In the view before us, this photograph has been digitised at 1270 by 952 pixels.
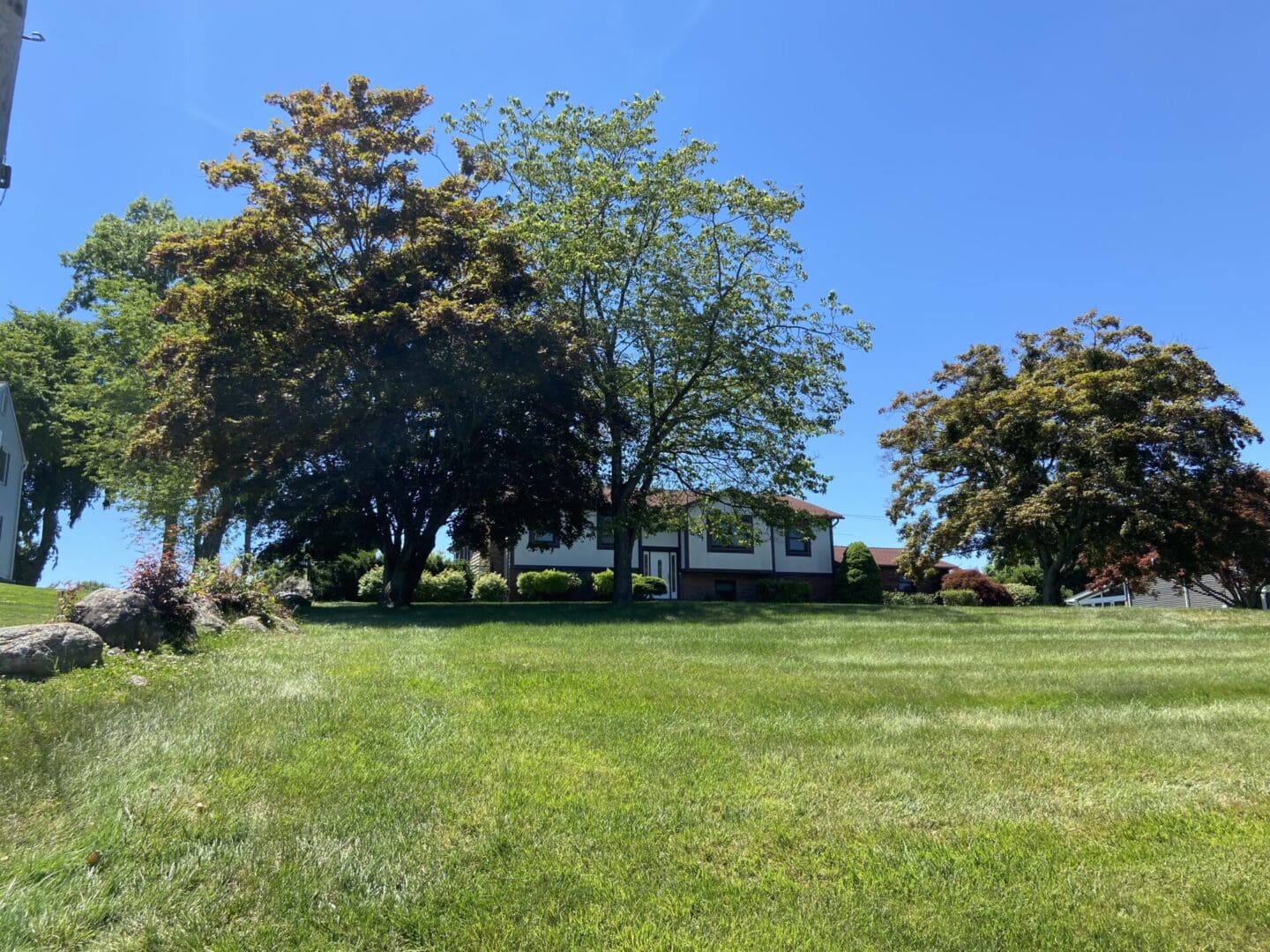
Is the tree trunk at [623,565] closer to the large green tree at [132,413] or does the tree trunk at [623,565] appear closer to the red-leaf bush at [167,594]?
the large green tree at [132,413]

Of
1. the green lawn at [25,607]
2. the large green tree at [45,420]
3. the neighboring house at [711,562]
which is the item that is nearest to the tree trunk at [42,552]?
the large green tree at [45,420]

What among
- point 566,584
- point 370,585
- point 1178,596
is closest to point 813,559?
point 566,584

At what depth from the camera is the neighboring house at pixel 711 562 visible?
119 ft

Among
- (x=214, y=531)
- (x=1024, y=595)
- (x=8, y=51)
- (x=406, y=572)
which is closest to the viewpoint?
(x=8, y=51)

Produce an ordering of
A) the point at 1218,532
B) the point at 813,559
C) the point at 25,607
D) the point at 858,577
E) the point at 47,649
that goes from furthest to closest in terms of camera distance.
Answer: the point at 813,559 → the point at 858,577 → the point at 1218,532 → the point at 25,607 → the point at 47,649

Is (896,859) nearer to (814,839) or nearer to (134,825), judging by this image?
(814,839)

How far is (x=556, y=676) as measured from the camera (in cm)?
823

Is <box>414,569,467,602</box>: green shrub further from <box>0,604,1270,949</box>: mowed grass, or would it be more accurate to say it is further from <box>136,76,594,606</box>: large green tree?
<box>0,604,1270,949</box>: mowed grass

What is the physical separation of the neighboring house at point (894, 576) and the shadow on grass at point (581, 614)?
76.2ft

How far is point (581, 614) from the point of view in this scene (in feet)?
56.2

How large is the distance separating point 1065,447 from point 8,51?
26.3 metres

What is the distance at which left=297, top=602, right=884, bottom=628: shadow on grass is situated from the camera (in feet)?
50.5

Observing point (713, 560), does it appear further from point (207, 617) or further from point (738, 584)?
point (207, 617)

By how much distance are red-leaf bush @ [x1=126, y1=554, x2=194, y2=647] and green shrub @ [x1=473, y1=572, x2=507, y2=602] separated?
2135cm
